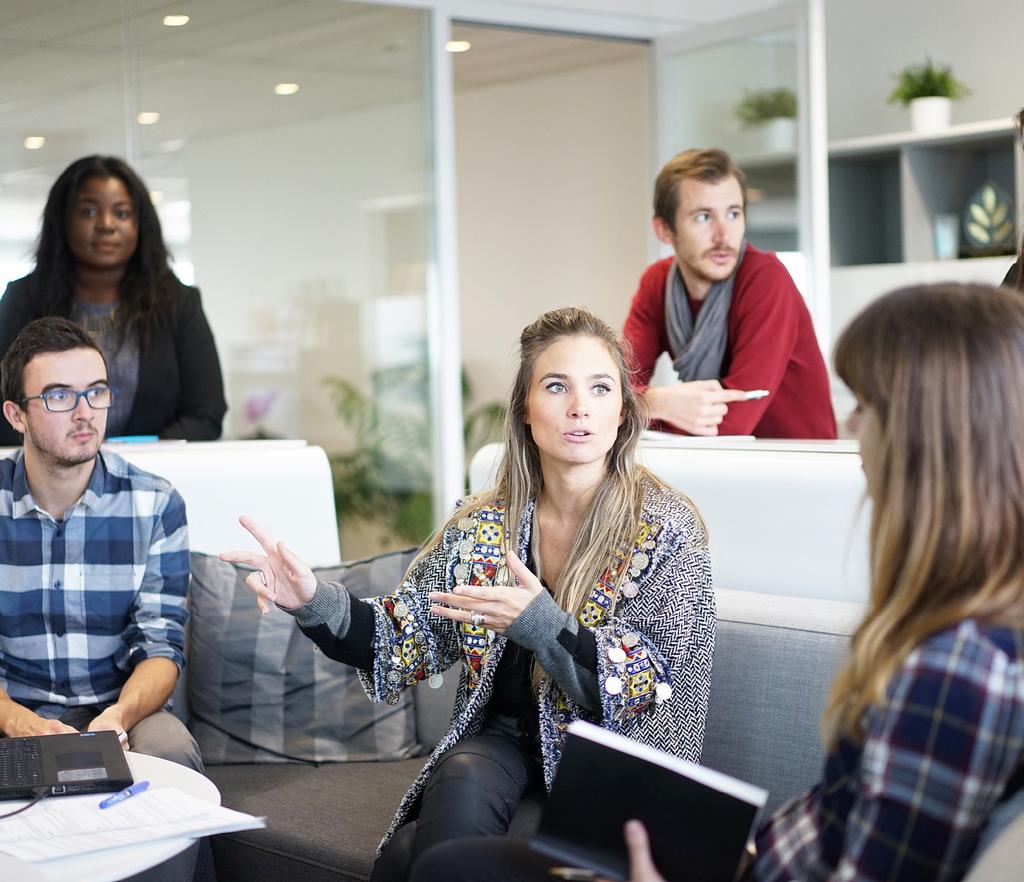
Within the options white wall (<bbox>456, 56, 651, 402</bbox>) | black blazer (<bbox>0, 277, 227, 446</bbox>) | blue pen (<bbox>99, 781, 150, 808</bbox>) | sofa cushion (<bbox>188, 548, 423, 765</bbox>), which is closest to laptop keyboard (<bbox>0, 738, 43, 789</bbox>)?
blue pen (<bbox>99, 781, 150, 808</bbox>)

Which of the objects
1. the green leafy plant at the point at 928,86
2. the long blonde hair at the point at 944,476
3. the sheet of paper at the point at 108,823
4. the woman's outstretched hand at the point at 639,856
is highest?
the green leafy plant at the point at 928,86

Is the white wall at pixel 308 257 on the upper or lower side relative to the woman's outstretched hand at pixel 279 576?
upper

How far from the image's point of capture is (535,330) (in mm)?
2234

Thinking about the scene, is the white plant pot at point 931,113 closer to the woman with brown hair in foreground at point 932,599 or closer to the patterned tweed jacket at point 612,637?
the patterned tweed jacket at point 612,637

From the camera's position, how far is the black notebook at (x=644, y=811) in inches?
51.1

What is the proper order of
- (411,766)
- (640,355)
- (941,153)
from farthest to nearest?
(941,153)
(640,355)
(411,766)

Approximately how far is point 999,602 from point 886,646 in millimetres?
100

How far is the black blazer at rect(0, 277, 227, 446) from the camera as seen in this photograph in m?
3.47

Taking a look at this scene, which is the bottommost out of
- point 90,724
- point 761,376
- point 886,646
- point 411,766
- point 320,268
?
point 411,766

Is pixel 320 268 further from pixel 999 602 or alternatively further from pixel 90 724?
pixel 999 602

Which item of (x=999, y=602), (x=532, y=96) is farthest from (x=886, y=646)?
(x=532, y=96)

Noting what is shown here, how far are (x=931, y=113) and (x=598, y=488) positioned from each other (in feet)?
11.6

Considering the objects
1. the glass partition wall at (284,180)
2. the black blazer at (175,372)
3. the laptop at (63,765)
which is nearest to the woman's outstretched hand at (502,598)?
the laptop at (63,765)

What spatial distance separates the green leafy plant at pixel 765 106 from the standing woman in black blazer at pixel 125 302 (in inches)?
97.6
